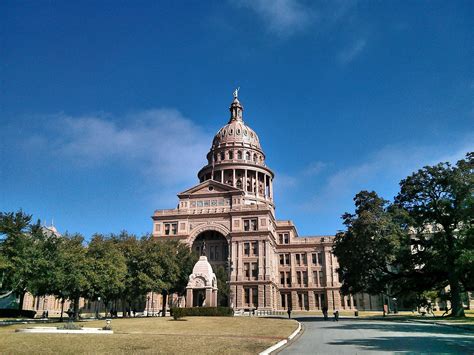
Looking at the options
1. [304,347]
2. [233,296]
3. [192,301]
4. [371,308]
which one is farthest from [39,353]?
[371,308]

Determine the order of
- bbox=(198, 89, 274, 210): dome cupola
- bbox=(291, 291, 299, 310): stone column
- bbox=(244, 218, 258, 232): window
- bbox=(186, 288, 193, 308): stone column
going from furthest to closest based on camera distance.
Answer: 1. bbox=(198, 89, 274, 210): dome cupola
2. bbox=(291, 291, 299, 310): stone column
3. bbox=(244, 218, 258, 232): window
4. bbox=(186, 288, 193, 308): stone column

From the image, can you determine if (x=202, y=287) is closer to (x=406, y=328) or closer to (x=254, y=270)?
(x=406, y=328)

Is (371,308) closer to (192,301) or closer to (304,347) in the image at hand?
(192,301)

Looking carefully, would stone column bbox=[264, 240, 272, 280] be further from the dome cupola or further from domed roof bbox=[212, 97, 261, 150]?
domed roof bbox=[212, 97, 261, 150]

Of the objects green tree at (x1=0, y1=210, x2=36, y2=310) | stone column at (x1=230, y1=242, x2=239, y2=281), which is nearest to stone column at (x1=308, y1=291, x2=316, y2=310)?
stone column at (x1=230, y1=242, x2=239, y2=281)

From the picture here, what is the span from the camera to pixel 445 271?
148 feet

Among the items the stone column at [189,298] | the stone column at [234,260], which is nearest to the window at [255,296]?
the stone column at [234,260]

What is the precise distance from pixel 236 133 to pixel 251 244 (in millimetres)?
37145

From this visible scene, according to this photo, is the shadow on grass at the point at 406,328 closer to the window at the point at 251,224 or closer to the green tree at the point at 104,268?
the green tree at the point at 104,268

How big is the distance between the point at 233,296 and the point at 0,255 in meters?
48.3

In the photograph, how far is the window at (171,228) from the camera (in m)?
85.0

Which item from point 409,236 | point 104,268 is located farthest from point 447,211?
point 104,268

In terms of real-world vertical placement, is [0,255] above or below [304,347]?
above

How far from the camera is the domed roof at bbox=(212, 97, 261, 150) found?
108 meters
